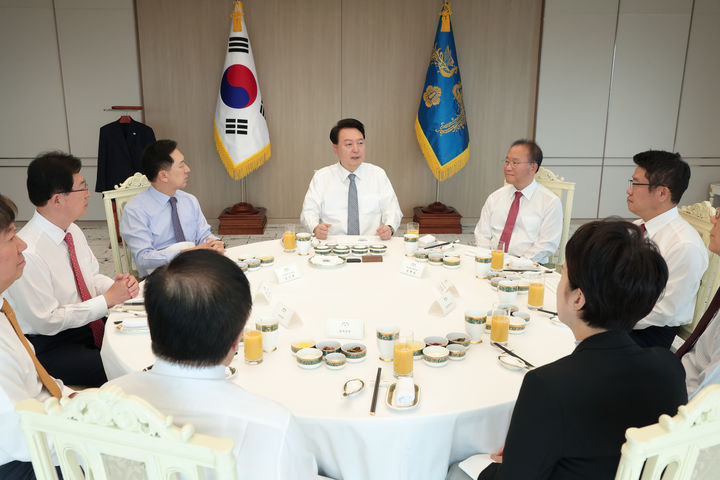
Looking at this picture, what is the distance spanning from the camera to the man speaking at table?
9.84ft

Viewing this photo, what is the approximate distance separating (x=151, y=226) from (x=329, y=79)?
3.70m

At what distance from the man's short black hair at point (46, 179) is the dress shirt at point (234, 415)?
1.53 metres

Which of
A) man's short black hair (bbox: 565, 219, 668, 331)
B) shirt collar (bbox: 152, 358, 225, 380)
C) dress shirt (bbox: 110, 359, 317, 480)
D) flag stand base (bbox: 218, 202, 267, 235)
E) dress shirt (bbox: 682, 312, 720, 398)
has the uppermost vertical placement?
man's short black hair (bbox: 565, 219, 668, 331)

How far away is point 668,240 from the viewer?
7.63ft

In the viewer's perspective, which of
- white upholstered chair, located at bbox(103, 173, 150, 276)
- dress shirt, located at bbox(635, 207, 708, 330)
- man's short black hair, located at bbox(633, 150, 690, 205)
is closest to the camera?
dress shirt, located at bbox(635, 207, 708, 330)

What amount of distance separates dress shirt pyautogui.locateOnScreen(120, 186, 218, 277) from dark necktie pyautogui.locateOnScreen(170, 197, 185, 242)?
18 mm

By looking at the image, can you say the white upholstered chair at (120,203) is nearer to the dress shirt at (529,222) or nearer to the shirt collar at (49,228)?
the shirt collar at (49,228)

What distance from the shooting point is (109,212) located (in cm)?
307

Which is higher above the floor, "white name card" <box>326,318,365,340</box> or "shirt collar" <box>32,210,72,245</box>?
"shirt collar" <box>32,210,72,245</box>

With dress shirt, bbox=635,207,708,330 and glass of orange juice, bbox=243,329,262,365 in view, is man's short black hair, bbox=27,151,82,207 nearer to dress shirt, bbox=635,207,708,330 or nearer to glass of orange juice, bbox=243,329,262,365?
glass of orange juice, bbox=243,329,262,365

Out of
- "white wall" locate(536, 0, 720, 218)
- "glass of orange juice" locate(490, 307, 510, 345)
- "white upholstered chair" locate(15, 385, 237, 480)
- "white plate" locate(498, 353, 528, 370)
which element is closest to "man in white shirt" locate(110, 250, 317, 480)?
"white upholstered chair" locate(15, 385, 237, 480)

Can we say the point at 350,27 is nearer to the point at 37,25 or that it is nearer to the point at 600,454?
the point at 37,25

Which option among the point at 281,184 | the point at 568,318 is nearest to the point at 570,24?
the point at 281,184

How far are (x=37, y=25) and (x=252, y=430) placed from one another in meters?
6.58
